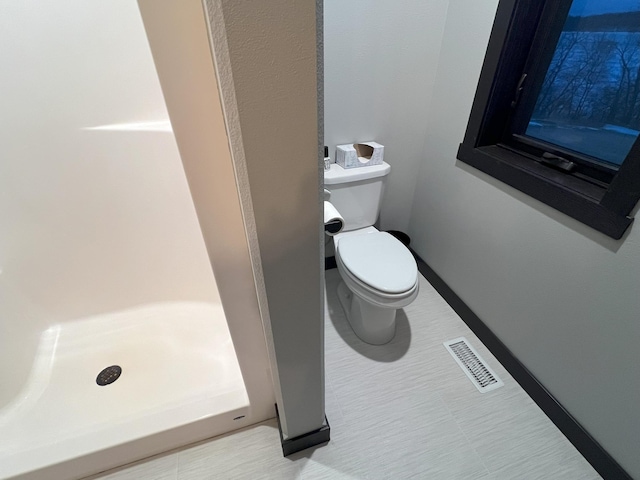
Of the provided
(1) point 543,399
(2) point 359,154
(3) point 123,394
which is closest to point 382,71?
(2) point 359,154

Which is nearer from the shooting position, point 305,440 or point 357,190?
point 305,440

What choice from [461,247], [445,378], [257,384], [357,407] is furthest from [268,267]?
[461,247]

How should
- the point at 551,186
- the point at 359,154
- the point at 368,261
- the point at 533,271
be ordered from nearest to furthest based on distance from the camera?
the point at 551,186, the point at 533,271, the point at 368,261, the point at 359,154

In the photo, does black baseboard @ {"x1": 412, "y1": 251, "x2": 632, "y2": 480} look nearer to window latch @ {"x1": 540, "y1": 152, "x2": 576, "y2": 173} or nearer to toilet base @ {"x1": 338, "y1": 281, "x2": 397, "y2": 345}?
toilet base @ {"x1": 338, "y1": 281, "x2": 397, "y2": 345}

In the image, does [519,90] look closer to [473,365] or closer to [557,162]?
[557,162]

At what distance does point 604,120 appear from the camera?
3.07ft

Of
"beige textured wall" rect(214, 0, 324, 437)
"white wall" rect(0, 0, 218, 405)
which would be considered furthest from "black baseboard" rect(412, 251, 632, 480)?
"white wall" rect(0, 0, 218, 405)

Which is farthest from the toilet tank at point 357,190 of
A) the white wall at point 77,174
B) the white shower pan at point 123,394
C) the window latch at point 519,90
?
the white shower pan at point 123,394

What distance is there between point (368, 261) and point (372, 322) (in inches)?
11.5

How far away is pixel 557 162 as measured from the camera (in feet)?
3.38

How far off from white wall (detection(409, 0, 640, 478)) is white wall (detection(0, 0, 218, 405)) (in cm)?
122

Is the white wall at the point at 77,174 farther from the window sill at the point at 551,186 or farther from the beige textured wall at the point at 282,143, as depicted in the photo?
the window sill at the point at 551,186

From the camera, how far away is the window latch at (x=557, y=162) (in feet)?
3.26

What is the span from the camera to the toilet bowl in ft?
3.61
